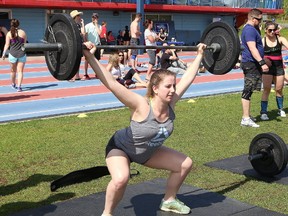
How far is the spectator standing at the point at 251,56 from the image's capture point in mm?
7305

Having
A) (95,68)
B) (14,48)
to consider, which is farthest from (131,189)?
(14,48)

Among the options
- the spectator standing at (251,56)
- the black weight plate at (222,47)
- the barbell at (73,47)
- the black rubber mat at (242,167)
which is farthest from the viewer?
the spectator standing at (251,56)

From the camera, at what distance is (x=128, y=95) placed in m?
3.77

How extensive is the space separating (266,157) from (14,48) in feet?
24.0

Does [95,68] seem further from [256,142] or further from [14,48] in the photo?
[14,48]

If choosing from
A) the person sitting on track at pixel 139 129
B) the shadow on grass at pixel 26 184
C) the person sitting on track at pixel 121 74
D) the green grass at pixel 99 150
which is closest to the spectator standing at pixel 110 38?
the person sitting on track at pixel 121 74

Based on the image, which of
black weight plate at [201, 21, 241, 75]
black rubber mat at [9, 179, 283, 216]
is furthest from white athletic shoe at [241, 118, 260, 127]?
black rubber mat at [9, 179, 283, 216]

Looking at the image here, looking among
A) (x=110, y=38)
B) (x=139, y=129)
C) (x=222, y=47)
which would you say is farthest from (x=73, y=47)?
(x=110, y=38)

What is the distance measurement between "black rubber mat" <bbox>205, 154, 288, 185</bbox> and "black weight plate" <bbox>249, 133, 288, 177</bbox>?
102 mm

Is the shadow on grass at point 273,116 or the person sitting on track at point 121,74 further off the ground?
the person sitting on track at point 121,74

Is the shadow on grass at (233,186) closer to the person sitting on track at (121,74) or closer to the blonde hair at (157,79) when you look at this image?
the blonde hair at (157,79)

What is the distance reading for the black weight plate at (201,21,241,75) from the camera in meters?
4.75

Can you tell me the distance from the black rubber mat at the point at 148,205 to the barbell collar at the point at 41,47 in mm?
1466

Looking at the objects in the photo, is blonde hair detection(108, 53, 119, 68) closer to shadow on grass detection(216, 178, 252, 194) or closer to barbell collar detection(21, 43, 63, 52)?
shadow on grass detection(216, 178, 252, 194)
